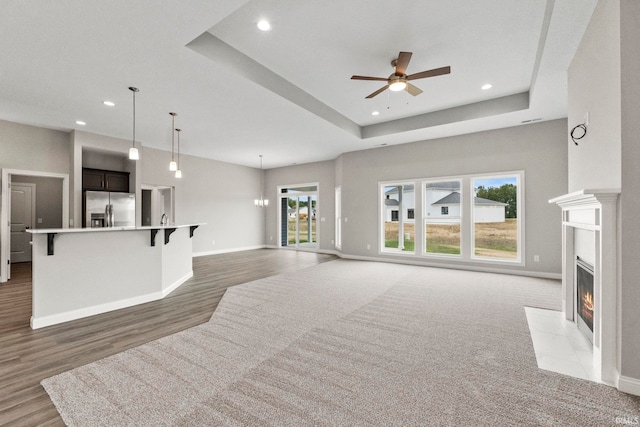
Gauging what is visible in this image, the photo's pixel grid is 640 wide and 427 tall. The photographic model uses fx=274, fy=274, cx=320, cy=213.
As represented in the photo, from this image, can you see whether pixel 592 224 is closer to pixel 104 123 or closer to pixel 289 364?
pixel 289 364

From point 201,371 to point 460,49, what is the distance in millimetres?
4441

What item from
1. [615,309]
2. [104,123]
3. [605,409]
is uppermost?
[104,123]

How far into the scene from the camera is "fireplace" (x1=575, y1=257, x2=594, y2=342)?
8.54ft

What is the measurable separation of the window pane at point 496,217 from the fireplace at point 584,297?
114 inches

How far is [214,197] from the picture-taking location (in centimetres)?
871

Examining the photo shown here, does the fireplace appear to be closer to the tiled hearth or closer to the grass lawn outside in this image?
the tiled hearth

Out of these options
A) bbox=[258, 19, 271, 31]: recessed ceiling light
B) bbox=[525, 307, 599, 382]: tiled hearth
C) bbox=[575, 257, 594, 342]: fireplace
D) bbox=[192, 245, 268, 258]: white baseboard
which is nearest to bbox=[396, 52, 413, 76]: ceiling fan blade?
bbox=[258, 19, 271, 31]: recessed ceiling light

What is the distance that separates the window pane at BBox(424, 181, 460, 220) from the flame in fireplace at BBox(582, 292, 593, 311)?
366 centimetres

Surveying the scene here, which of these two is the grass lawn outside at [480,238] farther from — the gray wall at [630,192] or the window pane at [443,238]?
the gray wall at [630,192]

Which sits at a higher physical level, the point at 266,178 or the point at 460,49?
the point at 460,49

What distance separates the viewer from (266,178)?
34.4ft

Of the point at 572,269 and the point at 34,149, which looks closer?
the point at 572,269

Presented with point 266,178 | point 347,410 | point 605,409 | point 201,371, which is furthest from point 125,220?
point 605,409

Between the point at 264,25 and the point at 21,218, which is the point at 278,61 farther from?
the point at 21,218
